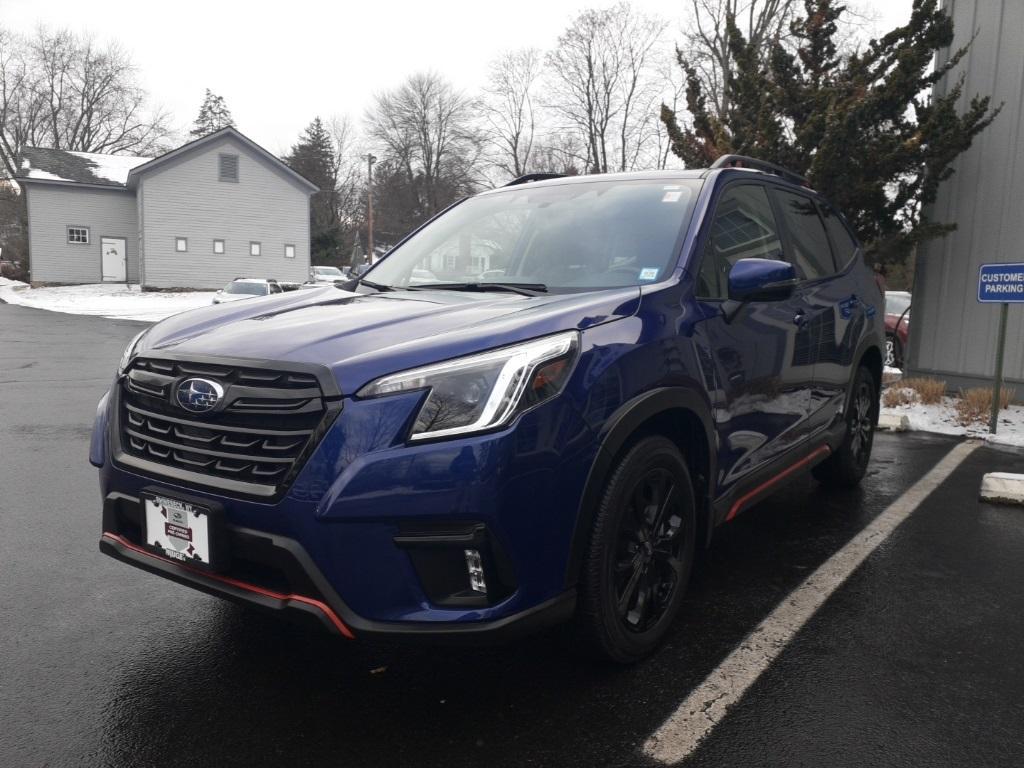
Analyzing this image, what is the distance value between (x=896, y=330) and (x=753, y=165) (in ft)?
32.8

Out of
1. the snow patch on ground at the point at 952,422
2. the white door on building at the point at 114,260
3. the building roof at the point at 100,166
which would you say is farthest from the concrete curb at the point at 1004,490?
the white door on building at the point at 114,260

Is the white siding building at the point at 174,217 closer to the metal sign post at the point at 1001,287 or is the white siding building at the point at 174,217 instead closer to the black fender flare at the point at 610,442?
the metal sign post at the point at 1001,287

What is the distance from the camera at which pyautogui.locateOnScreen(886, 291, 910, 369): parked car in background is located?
12703 millimetres

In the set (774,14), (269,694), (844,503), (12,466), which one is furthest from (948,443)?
(774,14)

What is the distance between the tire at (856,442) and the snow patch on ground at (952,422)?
8.40 feet

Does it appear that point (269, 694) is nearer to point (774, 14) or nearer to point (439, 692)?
point (439, 692)

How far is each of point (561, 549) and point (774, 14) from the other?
1294 inches

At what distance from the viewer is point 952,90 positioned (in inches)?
345

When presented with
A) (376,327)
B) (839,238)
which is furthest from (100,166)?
(376,327)

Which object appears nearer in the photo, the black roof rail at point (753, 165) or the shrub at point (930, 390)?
the black roof rail at point (753, 165)

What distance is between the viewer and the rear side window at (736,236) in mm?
3250

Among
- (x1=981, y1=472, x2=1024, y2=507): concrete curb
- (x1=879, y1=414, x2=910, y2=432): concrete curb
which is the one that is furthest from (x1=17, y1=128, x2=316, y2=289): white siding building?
(x1=981, y1=472, x2=1024, y2=507): concrete curb

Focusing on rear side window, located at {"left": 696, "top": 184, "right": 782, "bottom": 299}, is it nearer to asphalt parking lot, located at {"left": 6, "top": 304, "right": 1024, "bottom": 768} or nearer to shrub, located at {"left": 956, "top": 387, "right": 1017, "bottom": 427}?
asphalt parking lot, located at {"left": 6, "top": 304, "right": 1024, "bottom": 768}

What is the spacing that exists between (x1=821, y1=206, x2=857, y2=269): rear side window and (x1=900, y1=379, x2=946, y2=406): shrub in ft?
13.7
